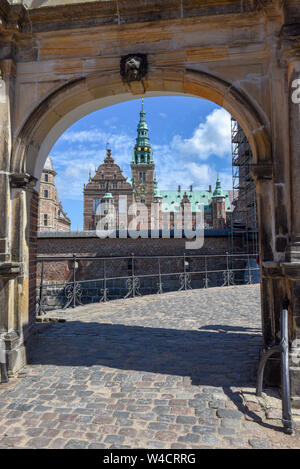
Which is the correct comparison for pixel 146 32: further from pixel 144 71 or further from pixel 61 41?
pixel 61 41

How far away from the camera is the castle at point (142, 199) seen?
138 ft

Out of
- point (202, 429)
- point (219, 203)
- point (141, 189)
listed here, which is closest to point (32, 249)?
point (202, 429)

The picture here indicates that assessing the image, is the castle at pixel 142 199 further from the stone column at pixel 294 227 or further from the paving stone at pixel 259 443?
the paving stone at pixel 259 443

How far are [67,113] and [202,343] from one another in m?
3.74

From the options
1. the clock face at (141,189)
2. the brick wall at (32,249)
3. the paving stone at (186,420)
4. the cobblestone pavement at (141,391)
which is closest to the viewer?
the cobblestone pavement at (141,391)

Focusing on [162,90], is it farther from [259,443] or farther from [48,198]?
[48,198]

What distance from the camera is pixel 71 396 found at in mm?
3037

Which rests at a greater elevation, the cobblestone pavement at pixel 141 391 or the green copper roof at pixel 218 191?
the green copper roof at pixel 218 191

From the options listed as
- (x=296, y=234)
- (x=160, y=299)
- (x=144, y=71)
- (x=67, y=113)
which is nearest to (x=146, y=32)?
(x=144, y=71)

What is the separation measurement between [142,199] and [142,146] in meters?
13.4

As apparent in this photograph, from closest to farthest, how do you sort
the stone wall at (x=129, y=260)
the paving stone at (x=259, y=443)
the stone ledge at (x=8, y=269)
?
1. the paving stone at (x=259, y=443)
2. the stone ledge at (x=8, y=269)
3. the stone wall at (x=129, y=260)

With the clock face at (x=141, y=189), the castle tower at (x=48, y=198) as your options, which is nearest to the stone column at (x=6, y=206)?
the castle tower at (x=48, y=198)

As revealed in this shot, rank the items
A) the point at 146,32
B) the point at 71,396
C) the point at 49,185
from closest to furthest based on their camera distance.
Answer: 1. the point at 71,396
2. the point at 146,32
3. the point at 49,185

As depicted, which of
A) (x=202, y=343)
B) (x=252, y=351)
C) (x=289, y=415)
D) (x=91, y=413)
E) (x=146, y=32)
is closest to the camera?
(x=289, y=415)
